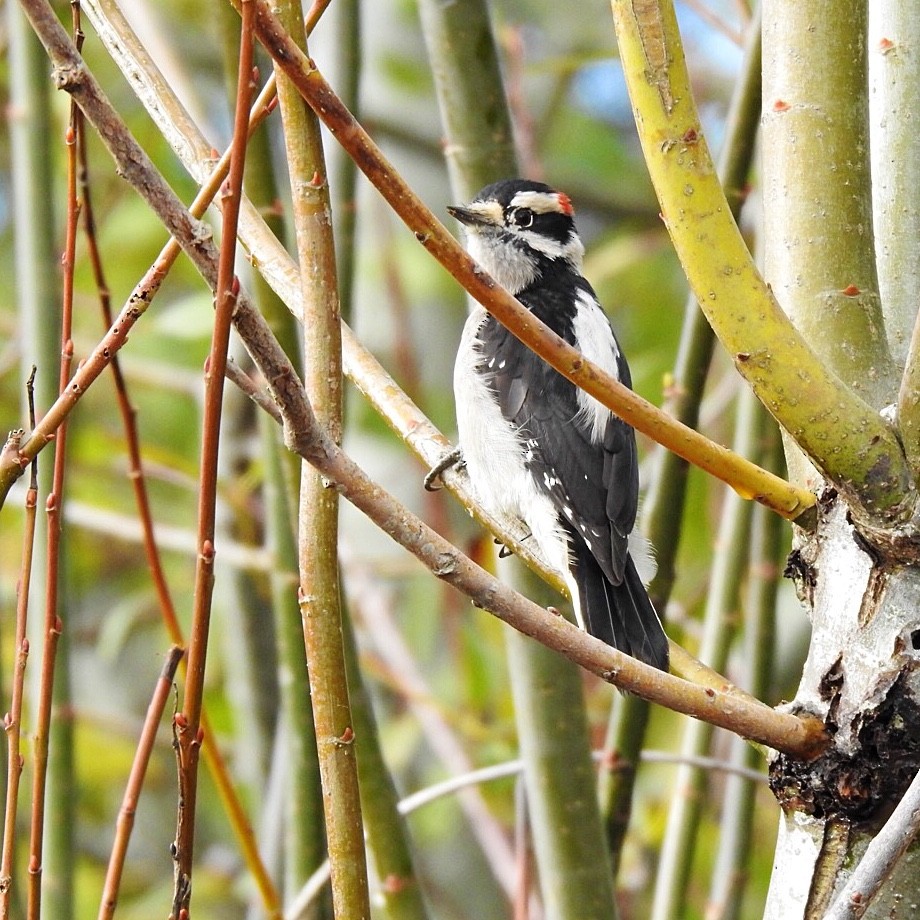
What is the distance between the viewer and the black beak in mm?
2520

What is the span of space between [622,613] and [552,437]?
65 cm

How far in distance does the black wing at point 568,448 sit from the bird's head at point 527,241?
289 millimetres

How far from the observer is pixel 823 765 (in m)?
1.35

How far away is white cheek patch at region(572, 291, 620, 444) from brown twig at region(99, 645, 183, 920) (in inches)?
53.6

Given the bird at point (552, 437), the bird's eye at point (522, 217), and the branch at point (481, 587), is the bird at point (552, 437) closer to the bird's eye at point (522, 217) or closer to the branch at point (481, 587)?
the bird's eye at point (522, 217)

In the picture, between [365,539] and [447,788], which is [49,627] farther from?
[365,539]

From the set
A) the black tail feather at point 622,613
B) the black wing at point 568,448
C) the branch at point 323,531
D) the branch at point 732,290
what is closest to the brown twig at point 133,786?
the branch at point 323,531

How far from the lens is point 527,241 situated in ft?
10.8

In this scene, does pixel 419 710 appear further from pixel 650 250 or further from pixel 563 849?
pixel 650 250

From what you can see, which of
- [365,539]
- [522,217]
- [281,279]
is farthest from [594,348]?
[365,539]

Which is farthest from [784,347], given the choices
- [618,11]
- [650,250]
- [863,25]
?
[650,250]

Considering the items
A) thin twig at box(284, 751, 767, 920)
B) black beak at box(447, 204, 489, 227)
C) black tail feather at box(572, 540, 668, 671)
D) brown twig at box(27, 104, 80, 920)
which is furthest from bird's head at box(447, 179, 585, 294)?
brown twig at box(27, 104, 80, 920)

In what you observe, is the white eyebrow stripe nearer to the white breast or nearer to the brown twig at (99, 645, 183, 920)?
the white breast

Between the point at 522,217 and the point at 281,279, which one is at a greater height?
the point at 522,217
